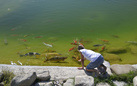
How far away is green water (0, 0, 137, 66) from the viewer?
24.4ft

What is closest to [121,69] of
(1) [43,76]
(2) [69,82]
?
(2) [69,82]

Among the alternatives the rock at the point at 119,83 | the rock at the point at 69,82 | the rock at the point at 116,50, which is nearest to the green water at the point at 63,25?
the rock at the point at 116,50

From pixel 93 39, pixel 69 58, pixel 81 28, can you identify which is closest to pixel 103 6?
pixel 81 28

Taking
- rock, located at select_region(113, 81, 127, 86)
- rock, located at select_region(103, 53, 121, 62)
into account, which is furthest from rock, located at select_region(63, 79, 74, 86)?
rock, located at select_region(103, 53, 121, 62)

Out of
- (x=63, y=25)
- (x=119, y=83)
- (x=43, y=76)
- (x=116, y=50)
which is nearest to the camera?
(x=119, y=83)

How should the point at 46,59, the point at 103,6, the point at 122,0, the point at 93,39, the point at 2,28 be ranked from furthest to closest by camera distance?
the point at 122,0 < the point at 103,6 < the point at 2,28 < the point at 93,39 < the point at 46,59

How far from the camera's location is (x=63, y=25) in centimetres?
976

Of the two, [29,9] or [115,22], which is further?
[29,9]

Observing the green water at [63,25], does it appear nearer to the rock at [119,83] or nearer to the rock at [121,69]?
the rock at [121,69]

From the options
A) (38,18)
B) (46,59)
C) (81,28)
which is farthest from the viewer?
(38,18)

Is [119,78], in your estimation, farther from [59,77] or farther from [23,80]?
[23,80]

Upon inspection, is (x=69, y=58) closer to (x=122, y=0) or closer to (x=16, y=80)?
(x=16, y=80)

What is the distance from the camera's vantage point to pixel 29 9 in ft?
41.7

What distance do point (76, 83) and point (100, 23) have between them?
6.46 meters
